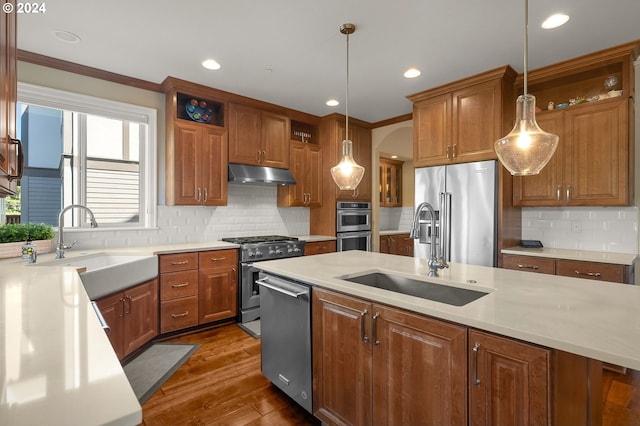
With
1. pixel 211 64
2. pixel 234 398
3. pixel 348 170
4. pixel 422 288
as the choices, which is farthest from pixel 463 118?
pixel 234 398

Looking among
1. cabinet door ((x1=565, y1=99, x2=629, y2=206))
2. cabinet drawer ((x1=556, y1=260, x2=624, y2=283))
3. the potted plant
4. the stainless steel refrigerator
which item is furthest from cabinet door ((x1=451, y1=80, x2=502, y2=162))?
the potted plant

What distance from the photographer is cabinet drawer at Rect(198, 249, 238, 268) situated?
3396mm

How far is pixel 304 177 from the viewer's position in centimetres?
467

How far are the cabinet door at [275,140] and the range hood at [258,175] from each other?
11cm

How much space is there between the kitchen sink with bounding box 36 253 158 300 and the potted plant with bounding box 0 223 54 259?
0.30 m

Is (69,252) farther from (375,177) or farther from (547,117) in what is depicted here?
(547,117)

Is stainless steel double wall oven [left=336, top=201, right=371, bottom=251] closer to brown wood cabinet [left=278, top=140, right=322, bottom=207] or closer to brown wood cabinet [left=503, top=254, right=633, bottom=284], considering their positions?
brown wood cabinet [left=278, top=140, right=322, bottom=207]

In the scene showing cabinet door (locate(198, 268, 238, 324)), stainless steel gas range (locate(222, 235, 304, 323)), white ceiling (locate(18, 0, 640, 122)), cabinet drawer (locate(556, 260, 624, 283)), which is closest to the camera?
white ceiling (locate(18, 0, 640, 122))

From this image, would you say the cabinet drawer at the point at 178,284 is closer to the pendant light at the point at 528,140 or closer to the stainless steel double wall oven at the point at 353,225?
the stainless steel double wall oven at the point at 353,225

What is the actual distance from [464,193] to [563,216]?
3.37 ft

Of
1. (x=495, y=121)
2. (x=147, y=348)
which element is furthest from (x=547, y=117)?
(x=147, y=348)

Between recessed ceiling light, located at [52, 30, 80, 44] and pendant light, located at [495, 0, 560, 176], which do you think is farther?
recessed ceiling light, located at [52, 30, 80, 44]

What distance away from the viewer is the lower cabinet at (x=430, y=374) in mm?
1094

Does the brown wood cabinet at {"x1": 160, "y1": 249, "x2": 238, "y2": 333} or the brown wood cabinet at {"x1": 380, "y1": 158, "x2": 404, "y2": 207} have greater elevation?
the brown wood cabinet at {"x1": 380, "y1": 158, "x2": 404, "y2": 207}
